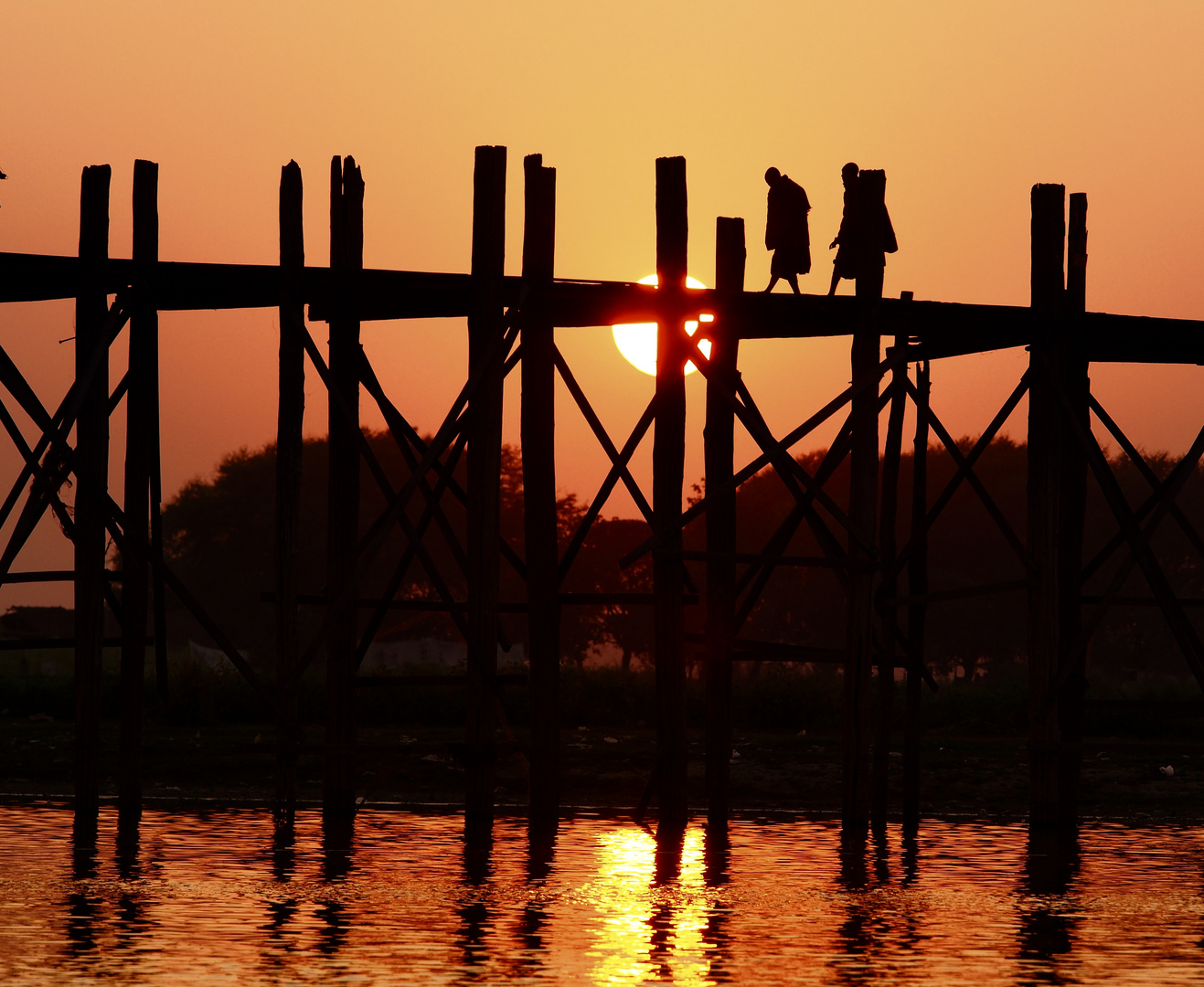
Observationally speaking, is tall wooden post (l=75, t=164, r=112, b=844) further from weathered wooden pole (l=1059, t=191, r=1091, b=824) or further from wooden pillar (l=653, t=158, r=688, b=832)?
weathered wooden pole (l=1059, t=191, r=1091, b=824)

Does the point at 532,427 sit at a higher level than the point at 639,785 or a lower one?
higher

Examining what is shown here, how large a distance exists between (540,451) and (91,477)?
3.64m

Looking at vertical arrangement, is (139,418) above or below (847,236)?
below

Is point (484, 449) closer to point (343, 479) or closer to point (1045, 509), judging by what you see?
point (343, 479)

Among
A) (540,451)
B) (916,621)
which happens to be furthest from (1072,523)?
(540,451)

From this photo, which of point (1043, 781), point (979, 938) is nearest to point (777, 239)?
point (1043, 781)

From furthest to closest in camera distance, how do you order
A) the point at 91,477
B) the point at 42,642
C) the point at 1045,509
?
the point at 42,642
the point at 1045,509
the point at 91,477

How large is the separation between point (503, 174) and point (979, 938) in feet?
24.6

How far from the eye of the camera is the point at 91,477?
1559 cm

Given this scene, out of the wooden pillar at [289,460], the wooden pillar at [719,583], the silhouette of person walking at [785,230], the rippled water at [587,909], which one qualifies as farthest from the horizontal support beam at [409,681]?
the silhouette of person walking at [785,230]

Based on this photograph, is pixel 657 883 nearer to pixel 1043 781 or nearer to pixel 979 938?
pixel 979 938

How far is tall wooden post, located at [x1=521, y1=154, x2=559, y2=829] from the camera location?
615 inches

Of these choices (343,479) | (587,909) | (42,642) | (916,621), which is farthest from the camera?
(916,621)

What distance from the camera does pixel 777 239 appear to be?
17.2 m
